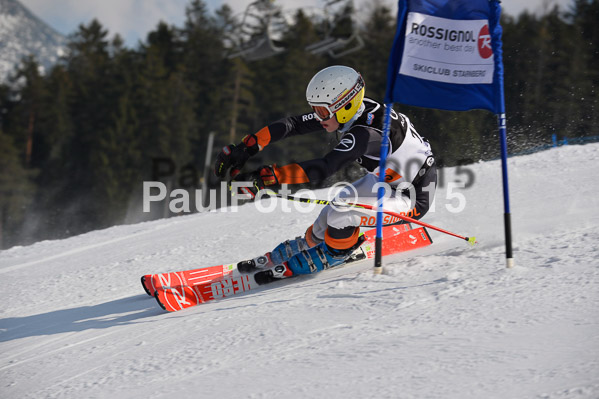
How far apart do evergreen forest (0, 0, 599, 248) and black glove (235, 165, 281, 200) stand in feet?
91.4

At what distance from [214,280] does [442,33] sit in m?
2.56

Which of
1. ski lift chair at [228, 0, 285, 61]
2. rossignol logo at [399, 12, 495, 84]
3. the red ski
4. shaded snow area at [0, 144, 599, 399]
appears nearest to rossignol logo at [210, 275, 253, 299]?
the red ski

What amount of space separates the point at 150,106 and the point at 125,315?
36953 mm

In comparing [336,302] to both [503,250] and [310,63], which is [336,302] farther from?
[310,63]

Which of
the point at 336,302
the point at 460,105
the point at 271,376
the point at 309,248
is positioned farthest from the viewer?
the point at 309,248

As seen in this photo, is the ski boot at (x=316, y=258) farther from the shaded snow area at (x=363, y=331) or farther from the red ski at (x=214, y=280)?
the red ski at (x=214, y=280)

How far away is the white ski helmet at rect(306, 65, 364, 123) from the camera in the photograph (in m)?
4.32

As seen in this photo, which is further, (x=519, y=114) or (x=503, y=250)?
(x=519, y=114)

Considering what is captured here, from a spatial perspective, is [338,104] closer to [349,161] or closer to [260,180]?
[349,161]

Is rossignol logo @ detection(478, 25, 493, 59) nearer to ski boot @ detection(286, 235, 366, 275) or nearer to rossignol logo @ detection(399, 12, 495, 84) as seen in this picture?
rossignol logo @ detection(399, 12, 495, 84)

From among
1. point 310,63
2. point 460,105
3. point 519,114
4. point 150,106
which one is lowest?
point 460,105

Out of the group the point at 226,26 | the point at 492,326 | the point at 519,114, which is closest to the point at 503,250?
the point at 492,326

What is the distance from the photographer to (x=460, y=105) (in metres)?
3.88

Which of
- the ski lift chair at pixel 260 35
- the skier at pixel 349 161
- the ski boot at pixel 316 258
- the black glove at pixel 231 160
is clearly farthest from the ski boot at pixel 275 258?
the ski lift chair at pixel 260 35
